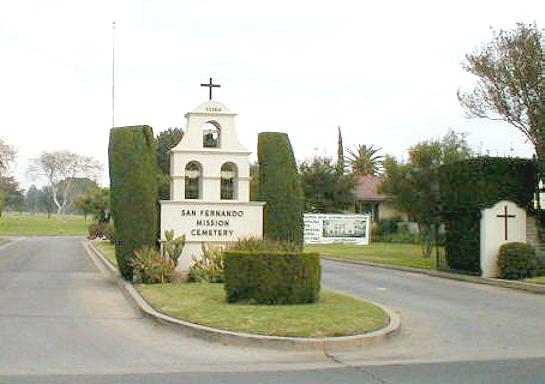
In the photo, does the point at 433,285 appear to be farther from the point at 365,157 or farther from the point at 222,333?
the point at 365,157

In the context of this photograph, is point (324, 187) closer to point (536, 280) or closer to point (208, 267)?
point (536, 280)

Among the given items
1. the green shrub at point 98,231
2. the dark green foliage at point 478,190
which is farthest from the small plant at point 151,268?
the green shrub at point 98,231

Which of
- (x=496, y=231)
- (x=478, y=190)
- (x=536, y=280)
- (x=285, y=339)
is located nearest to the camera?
(x=285, y=339)

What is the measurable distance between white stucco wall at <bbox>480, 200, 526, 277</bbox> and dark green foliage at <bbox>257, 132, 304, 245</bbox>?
6.13m

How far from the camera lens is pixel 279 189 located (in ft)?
68.9

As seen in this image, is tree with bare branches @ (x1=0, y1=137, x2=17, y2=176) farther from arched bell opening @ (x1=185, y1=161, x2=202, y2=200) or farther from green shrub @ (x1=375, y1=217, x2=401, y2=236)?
arched bell opening @ (x1=185, y1=161, x2=202, y2=200)

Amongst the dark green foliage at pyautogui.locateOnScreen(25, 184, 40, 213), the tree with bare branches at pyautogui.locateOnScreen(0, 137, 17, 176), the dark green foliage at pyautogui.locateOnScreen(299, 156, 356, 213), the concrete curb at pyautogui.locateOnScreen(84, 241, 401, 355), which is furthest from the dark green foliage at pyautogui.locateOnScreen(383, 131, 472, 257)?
the dark green foliage at pyautogui.locateOnScreen(25, 184, 40, 213)

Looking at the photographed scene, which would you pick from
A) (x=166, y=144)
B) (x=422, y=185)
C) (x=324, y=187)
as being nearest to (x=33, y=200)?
(x=324, y=187)

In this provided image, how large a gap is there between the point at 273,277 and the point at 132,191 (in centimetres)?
694

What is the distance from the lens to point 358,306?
14.7 meters

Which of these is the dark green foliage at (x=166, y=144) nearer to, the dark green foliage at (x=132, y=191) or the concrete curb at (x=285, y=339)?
the dark green foliage at (x=132, y=191)

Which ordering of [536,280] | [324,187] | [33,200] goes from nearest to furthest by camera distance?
1. [536,280]
2. [324,187]
3. [33,200]

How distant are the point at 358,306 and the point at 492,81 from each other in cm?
2153

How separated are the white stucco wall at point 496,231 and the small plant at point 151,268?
963cm
